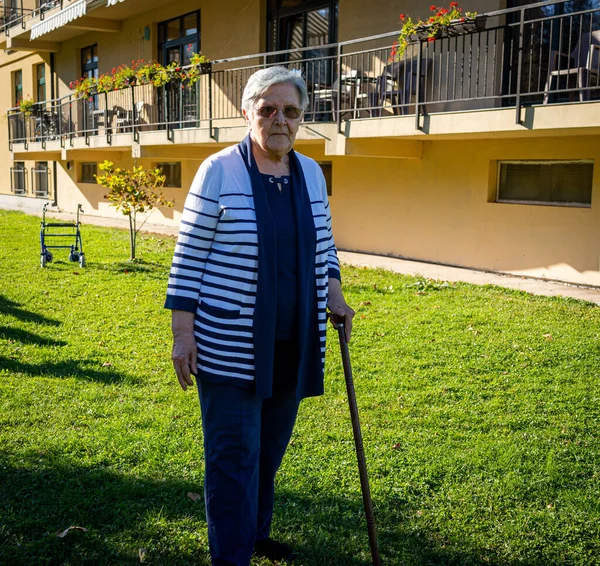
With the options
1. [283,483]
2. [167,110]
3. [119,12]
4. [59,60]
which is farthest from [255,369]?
[59,60]

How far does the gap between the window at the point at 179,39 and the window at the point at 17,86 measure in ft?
39.2

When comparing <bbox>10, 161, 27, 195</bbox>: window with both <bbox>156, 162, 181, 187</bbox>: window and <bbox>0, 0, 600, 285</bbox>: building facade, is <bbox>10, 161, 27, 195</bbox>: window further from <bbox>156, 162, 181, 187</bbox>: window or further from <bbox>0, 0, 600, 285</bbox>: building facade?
<bbox>156, 162, 181, 187</bbox>: window

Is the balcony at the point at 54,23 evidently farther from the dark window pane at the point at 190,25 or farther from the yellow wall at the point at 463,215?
the yellow wall at the point at 463,215

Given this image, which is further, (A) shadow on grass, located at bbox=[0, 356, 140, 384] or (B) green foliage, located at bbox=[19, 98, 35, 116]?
(B) green foliage, located at bbox=[19, 98, 35, 116]

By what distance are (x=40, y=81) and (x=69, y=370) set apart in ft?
82.2

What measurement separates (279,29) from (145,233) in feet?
18.9

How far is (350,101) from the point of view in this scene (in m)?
13.1

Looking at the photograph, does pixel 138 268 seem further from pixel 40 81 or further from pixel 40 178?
pixel 40 81

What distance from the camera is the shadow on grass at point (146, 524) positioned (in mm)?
3318

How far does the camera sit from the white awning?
64.4 ft

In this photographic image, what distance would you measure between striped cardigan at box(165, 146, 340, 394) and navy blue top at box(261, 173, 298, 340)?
113 millimetres

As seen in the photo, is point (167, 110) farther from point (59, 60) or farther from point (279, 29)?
point (59, 60)

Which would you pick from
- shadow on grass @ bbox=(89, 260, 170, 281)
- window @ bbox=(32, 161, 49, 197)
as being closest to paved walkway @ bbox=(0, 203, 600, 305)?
shadow on grass @ bbox=(89, 260, 170, 281)

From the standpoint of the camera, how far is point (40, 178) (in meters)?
28.2
